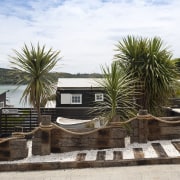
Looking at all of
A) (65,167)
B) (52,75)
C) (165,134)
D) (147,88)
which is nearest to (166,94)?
(147,88)

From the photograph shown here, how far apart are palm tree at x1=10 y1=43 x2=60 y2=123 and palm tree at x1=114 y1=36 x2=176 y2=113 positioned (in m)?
2.06

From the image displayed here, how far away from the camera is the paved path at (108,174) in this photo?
5.21m

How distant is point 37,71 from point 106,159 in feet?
10.3

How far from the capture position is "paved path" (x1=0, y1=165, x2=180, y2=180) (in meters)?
5.21

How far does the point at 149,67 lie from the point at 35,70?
3105mm

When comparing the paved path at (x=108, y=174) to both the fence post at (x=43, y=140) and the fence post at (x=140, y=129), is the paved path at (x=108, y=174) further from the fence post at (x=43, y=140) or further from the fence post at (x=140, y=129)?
the fence post at (x=140, y=129)

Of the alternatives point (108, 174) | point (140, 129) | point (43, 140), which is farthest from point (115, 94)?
point (108, 174)

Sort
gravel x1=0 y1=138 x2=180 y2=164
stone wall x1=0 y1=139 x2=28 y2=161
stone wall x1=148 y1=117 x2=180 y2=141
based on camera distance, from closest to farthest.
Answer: gravel x1=0 y1=138 x2=180 y2=164 < stone wall x1=0 y1=139 x2=28 y2=161 < stone wall x1=148 y1=117 x2=180 y2=141

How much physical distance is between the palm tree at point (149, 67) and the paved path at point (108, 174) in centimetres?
315

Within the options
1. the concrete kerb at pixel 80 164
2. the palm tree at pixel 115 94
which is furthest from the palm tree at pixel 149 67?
the concrete kerb at pixel 80 164

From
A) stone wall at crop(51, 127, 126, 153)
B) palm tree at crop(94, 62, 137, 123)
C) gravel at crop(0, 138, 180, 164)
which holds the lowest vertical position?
gravel at crop(0, 138, 180, 164)

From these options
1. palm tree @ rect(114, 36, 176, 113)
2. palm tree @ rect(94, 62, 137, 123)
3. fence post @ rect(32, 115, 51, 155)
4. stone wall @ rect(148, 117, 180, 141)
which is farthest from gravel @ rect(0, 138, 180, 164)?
palm tree @ rect(114, 36, 176, 113)

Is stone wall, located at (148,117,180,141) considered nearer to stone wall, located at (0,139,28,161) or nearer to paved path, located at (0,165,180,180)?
paved path, located at (0,165,180,180)

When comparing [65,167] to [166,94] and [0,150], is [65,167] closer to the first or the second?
[0,150]
